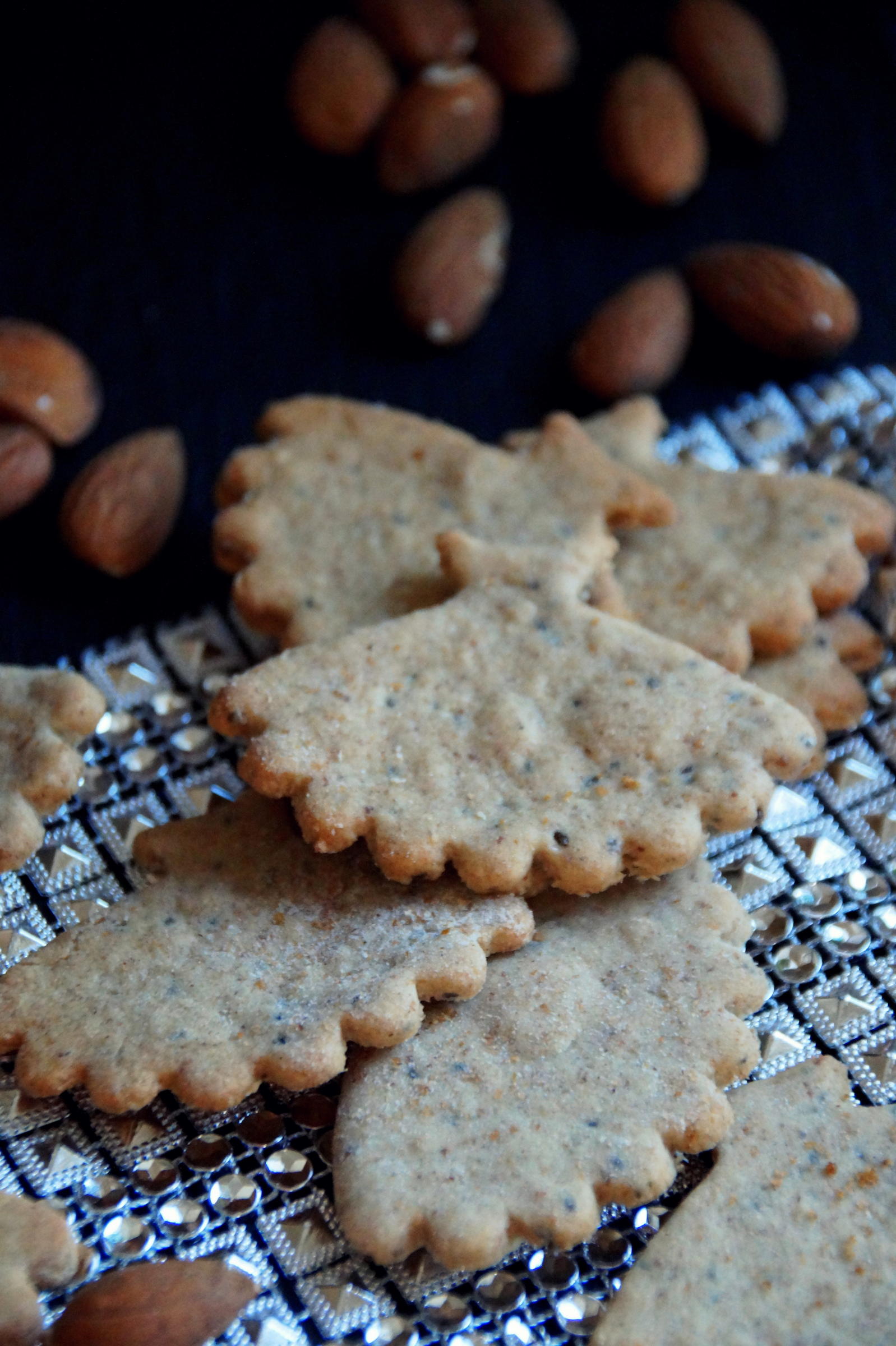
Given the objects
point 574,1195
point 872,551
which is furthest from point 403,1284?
point 872,551

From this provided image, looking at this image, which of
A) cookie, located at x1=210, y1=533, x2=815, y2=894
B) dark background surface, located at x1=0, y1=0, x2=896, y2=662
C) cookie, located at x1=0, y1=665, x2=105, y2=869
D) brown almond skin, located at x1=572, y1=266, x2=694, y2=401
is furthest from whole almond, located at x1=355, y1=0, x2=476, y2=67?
cookie, located at x1=0, y1=665, x2=105, y2=869

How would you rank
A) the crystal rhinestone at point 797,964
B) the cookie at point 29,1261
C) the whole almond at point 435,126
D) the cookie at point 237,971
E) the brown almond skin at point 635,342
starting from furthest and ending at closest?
the whole almond at point 435,126 < the brown almond skin at point 635,342 < the crystal rhinestone at point 797,964 < the cookie at point 237,971 < the cookie at point 29,1261

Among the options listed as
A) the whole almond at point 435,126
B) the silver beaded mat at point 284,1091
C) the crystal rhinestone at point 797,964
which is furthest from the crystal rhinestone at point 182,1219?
the whole almond at point 435,126

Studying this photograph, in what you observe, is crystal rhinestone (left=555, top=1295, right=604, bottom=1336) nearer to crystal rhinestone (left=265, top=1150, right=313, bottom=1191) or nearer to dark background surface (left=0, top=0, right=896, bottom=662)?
crystal rhinestone (left=265, top=1150, right=313, bottom=1191)

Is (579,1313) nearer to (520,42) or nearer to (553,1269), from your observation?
(553,1269)

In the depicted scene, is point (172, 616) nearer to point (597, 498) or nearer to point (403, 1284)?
point (597, 498)

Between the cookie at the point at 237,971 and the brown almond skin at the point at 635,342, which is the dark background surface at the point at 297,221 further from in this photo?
the cookie at the point at 237,971

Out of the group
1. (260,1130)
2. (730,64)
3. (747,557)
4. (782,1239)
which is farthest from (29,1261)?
(730,64)
